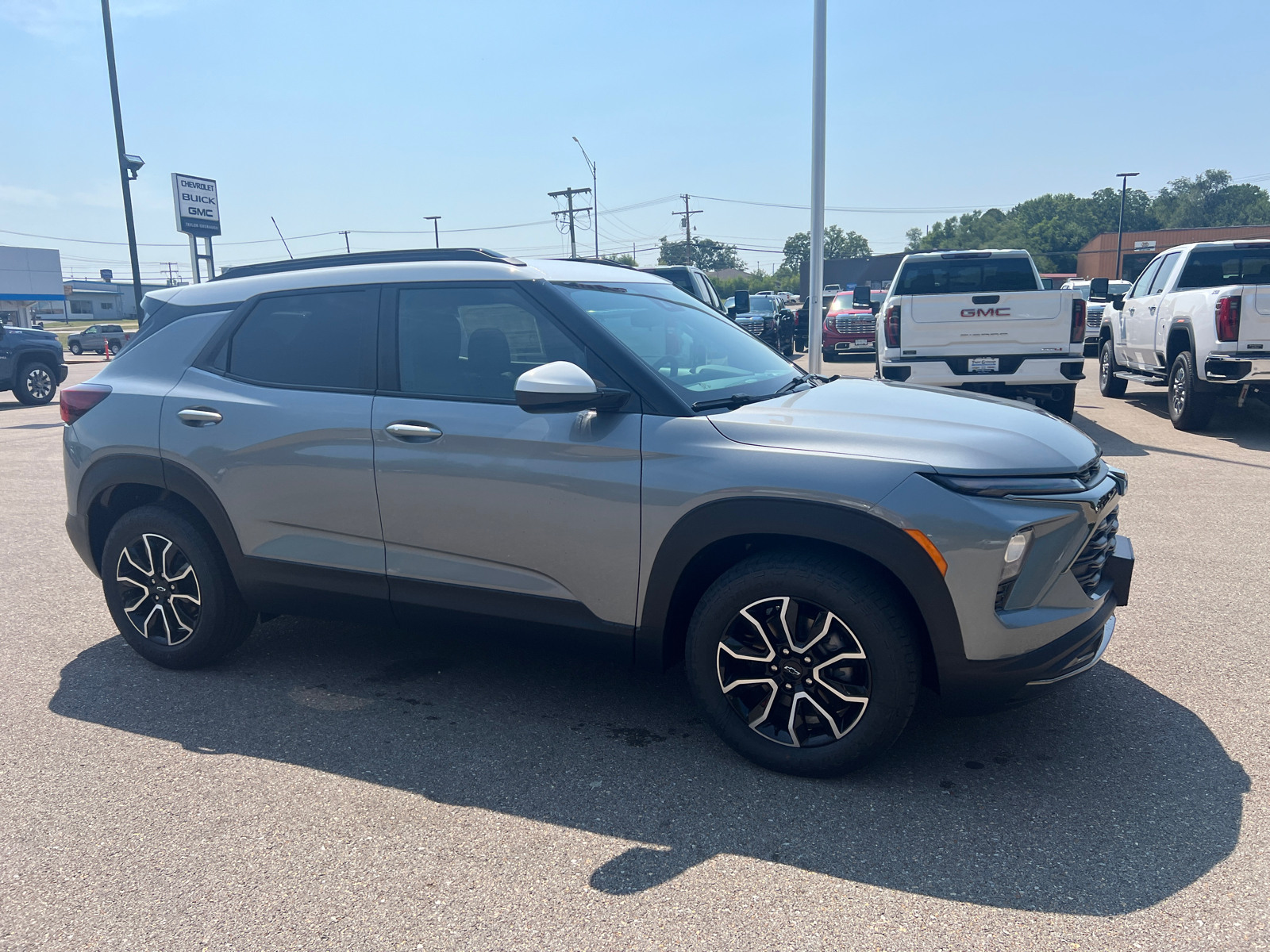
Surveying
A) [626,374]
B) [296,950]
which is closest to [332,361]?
[626,374]

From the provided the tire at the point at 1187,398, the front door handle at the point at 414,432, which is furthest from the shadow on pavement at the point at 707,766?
the tire at the point at 1187,398

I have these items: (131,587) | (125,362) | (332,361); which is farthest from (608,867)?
(125,362)

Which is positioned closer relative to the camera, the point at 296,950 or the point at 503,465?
the point at 296,950

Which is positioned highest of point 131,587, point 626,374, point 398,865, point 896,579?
point 626,374

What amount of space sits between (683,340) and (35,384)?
17995mm

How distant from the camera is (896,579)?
121 inches

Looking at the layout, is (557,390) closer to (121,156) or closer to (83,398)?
(83,398)

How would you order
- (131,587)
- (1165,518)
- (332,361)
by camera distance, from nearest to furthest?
(332,361)
(131,587)
(1165,518)

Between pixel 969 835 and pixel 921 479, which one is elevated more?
pixel 921 479

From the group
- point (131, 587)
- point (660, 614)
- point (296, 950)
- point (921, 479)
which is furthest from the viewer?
point (131, 587)

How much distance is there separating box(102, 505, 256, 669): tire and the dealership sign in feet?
70.3

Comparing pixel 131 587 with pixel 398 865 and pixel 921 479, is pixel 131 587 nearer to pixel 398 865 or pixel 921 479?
pixel 398 865

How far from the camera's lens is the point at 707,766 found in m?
3.35

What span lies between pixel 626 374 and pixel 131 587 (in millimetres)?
2616
